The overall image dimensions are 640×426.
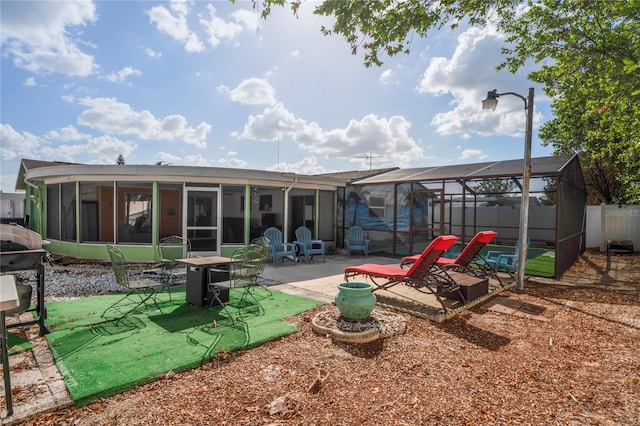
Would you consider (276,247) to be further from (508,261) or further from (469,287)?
(508,261)

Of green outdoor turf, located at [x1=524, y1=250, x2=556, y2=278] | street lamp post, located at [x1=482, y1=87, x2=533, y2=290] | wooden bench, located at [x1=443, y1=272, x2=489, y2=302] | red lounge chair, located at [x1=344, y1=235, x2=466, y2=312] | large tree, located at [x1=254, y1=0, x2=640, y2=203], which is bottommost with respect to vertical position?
green outdoor turf, located at [x1=524, y1=250, x2=556, y2=278]

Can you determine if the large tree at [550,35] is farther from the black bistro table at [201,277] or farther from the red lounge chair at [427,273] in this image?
the black bistro table at [201,277]

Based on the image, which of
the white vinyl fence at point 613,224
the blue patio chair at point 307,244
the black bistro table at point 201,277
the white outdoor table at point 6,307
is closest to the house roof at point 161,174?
the blue patio chair at point 307,244

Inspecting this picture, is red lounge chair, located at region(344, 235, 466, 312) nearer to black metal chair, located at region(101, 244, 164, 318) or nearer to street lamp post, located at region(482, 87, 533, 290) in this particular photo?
street lamp post, located at region(482, 87, 533, 290)

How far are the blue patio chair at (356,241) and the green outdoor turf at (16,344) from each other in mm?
7875

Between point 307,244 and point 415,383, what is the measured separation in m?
6.85

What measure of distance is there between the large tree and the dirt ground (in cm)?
260

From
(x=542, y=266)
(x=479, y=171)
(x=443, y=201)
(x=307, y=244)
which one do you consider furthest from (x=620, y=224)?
(x=307, y=244)

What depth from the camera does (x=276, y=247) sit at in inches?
348

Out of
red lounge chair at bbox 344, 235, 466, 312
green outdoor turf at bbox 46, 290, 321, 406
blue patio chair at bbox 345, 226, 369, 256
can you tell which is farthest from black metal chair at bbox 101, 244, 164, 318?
blue patio chair at bbox 345, 226, 369, 256

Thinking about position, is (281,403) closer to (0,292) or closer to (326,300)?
(0,292)

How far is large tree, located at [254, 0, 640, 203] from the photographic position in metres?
4.82

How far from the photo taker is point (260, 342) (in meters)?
3.59

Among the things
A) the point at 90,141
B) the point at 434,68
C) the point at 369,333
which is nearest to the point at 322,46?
the point at 434,68
